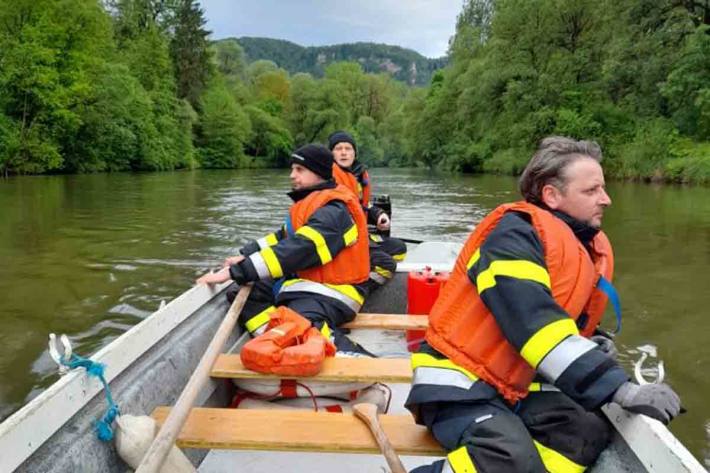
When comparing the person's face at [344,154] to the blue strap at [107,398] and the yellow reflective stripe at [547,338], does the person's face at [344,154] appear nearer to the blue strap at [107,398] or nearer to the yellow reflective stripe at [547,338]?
the blue strap at [107,398]

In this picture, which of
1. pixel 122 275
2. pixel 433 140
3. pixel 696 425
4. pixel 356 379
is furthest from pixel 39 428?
pixel 433 140

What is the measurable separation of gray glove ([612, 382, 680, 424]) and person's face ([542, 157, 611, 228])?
54 centimetres

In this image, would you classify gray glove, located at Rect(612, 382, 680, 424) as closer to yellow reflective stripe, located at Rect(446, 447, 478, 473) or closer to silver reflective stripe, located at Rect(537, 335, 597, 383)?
silver reflective stripe, located at Rect(537, 335, 597, 383)

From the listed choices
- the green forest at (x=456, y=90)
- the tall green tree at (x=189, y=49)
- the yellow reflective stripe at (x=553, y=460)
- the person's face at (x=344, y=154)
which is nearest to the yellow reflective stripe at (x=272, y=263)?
the yellow reflective stripe at (x=553, y=460)

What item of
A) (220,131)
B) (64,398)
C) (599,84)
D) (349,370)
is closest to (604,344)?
(349,370)

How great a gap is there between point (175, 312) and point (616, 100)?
92.2ft

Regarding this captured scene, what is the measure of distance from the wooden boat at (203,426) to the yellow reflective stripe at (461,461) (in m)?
0.31

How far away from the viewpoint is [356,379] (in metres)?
2.74

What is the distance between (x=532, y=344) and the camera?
1801 millimetres

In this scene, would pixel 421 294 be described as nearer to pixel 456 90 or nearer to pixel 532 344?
pixel 532 344

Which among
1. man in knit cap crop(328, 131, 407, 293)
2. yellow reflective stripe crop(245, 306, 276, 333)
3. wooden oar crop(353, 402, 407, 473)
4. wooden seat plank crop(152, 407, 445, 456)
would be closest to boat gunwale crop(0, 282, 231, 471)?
wooden seat plank crop(152, 407, 445, 456)

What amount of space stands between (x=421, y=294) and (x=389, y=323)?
56 centimetres

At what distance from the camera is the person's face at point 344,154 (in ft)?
19.4

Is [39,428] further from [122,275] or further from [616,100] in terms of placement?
[616,100]
